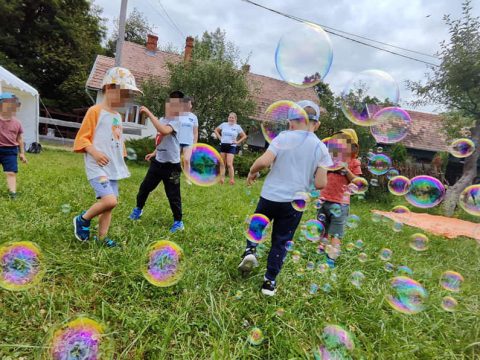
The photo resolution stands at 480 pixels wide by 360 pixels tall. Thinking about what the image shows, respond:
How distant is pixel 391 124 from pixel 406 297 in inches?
85.9

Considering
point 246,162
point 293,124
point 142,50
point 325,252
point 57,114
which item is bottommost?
point 57,114

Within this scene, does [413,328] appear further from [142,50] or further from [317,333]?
[142,50]

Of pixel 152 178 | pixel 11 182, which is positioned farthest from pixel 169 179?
pixel 11 182

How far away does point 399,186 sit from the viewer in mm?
3977

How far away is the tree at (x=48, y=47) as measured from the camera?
2527 cm

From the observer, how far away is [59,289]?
2355 millimetres

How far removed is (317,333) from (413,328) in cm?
87

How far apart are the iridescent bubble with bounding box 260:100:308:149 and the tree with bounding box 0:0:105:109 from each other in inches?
1037

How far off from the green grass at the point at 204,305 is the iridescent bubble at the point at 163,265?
3.1 inches

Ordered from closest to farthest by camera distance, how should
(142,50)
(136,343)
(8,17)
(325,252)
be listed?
1. (136,343)
2. (325,252)
3. (142,50)
4. (8,17)

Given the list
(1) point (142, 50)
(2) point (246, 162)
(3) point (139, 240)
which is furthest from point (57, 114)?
(3) point (139, 240)

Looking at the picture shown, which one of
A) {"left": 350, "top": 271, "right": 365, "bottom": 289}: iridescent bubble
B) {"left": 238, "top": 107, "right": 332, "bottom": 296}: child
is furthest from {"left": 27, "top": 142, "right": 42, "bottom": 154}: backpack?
{"left": 350, "top": 271, "right": 365, "bottom": 289}: iridescent bubble

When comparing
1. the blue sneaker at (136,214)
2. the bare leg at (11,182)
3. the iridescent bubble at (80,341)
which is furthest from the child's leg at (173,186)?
the bare leg at (11,182)

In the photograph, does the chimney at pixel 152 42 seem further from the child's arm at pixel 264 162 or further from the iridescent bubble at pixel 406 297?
the iridescent bubble at pixel 406 297
